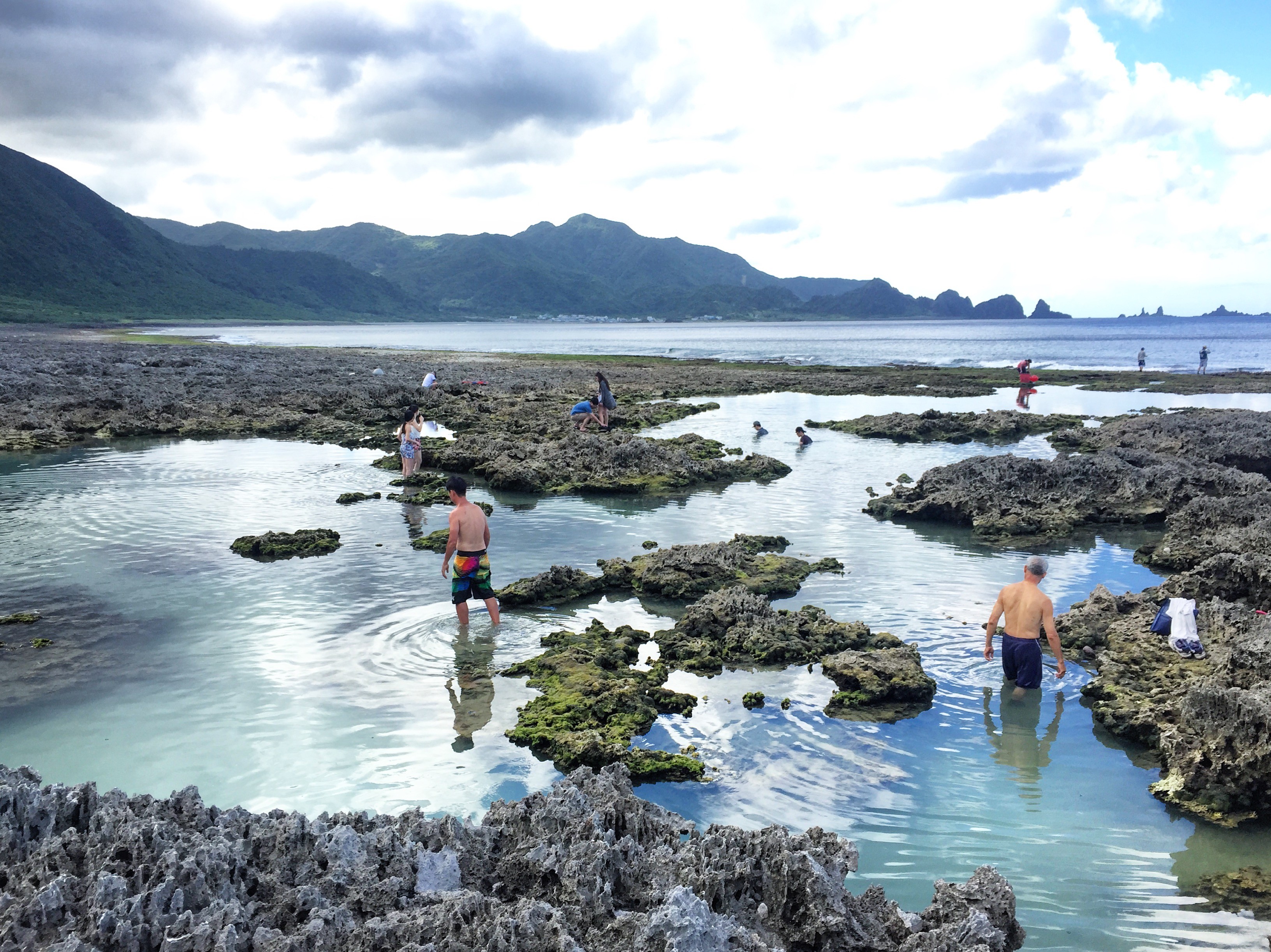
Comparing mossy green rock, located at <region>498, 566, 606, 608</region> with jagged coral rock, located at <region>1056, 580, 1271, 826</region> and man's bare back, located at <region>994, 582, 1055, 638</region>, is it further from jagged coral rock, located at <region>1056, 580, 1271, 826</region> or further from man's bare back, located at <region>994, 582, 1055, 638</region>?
jagged coral rock, located at <region>1056, 580, 1271, 826</region>

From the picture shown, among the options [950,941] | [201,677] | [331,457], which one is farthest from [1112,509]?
[331,457]

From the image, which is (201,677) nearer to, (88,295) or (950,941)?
(950,941)

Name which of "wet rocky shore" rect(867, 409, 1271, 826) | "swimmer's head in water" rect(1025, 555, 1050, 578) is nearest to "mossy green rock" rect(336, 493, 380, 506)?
"wet rocky shore" rect(867, 409, 1271, 826)

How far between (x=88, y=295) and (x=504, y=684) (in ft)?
702

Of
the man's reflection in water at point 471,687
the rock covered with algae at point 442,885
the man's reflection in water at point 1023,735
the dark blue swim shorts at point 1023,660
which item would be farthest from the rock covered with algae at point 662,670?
the rock covered with algae at point 442,885

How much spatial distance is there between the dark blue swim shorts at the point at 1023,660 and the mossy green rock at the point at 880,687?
35.2 inches

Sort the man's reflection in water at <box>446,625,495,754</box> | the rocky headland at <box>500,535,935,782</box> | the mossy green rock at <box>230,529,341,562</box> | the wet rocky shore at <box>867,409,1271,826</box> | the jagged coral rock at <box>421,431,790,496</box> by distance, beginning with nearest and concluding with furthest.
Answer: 1. the wet rocky shore at <box>867,409,1271,826</box>
2. the rocky headland at <box>500,535,935,782</box>
3. the man's reflection in water at <box>446,625,495,754</box>
4. the mossy green rock at <box>230,529,341,562</box>
5. the jagged coral rock at <box>421,431,790,496</box>

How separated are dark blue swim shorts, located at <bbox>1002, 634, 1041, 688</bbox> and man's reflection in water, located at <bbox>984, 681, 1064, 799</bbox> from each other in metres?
0.14

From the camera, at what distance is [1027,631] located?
8.66 meters

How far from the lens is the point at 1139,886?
18.2 feet

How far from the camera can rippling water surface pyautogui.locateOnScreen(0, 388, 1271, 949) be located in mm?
6020

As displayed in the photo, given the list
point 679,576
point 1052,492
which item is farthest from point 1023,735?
point 1052,492

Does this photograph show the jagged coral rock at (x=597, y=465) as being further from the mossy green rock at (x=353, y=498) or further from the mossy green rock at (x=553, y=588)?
the mossy green rock at (x=553, y=588)

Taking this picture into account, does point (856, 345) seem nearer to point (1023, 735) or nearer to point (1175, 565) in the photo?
point (1175, 565)
